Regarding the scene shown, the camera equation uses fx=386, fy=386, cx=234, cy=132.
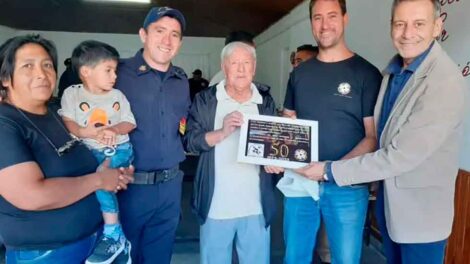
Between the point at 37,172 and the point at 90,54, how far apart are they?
1.99 ft

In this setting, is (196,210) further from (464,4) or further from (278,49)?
(278,49)

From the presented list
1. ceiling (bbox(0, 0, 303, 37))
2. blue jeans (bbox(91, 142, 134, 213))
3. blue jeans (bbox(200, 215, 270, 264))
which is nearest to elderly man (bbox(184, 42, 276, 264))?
blue jeans (bbox(200, 215, 270, 264))

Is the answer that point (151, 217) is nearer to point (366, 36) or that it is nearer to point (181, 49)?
point (366, 36)

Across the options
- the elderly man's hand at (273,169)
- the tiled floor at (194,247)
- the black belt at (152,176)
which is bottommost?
the tiled floor at (194,247)

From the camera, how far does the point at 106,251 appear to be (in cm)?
146

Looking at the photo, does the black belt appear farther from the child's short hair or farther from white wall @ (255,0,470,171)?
white wall @ (255,0,470,171)

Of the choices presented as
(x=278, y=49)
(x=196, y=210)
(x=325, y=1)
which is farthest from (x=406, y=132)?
(x=278, y=49)

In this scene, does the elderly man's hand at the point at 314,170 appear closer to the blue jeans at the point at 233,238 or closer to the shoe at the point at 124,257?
the blue jeans at the point at 233,238

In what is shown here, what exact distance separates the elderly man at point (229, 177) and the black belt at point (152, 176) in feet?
0.46

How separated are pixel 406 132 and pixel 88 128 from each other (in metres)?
1.22

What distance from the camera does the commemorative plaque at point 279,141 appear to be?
5.56ft

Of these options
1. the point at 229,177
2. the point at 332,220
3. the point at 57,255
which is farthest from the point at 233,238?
the point at 57,255

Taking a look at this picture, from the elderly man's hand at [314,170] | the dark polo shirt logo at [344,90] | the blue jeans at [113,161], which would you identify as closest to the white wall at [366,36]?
the dark polo shirt logo at [344,90]

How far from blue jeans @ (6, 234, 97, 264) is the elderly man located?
55 centimetres
